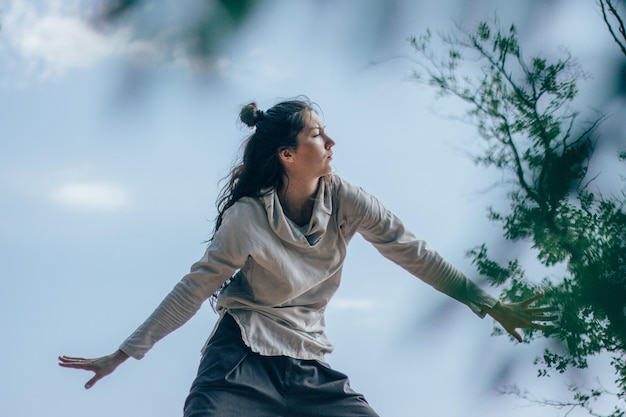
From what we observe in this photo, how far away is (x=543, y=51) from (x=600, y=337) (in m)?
0.78

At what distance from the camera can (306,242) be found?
1.51 m

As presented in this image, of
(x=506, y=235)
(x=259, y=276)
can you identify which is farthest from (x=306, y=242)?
(x=506, y=235)

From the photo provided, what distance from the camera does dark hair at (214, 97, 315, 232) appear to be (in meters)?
1.59

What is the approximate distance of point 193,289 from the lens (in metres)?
1.45

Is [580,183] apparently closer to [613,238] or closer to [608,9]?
[613,238]

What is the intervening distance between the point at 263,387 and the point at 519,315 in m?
0.52

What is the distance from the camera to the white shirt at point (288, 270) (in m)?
1.46

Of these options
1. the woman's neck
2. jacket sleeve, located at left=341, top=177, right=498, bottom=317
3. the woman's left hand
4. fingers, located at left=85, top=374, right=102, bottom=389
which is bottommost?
fingers, located at left=85, top=374, right=102, bottom=389

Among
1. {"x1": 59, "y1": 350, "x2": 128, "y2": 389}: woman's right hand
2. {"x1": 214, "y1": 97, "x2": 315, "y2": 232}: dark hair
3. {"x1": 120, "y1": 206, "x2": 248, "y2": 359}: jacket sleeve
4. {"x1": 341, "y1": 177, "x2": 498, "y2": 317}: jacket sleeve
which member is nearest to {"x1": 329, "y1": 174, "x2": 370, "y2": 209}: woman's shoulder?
{"x1": 341, "y1": 177, "x2": 498, "y2": 317}: jacket sleeve

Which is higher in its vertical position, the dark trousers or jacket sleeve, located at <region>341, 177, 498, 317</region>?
jacket sleeve, located at <region>341, 177, 498, 317</region>

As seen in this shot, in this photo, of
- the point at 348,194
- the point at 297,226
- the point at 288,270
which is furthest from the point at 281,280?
the point at 348,194

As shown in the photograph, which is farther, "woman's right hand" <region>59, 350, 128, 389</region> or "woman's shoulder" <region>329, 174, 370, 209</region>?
"woman's shoulder" <region>329, 174, 370, 209</region>

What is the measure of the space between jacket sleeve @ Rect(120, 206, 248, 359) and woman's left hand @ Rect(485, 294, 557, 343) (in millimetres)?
514

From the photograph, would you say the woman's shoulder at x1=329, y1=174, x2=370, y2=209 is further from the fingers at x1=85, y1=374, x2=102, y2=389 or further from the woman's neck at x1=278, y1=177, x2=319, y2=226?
the fingers at x1=85, y1=374, x2=102, y2=389
